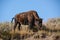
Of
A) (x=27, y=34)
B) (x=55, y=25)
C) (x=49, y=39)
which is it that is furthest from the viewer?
(x=55, y=25)

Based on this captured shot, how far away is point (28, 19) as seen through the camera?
14.6m

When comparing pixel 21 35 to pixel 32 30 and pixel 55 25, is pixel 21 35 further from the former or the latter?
pixel 55 25

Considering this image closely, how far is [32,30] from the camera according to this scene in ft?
44.9

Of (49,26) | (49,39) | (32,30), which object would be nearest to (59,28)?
(49,26)

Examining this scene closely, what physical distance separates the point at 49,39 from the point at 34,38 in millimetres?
711

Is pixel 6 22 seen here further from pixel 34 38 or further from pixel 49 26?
pixel 34 38

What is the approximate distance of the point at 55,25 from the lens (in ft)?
50.0

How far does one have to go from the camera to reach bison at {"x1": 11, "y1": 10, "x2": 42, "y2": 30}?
14.2 m

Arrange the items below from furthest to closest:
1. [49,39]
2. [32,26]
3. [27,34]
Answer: [32,26] → [27,34] → [49,39]

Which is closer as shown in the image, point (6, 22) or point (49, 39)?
point (49, 39)

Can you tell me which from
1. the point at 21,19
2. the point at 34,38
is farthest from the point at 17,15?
the point at 34,38

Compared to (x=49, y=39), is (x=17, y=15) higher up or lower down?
higher up

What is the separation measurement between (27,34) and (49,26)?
2.50 metres

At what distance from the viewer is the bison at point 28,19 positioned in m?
14.2
